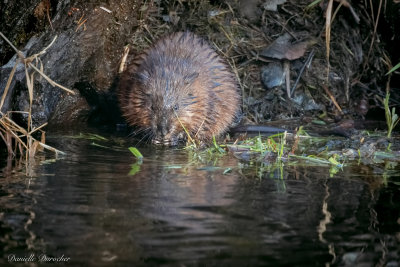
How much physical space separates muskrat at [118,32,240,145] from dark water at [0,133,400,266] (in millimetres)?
1284

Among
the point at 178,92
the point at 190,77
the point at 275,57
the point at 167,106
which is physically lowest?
the point at 167,106

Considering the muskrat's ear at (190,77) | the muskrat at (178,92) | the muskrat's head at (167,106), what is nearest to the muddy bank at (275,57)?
the muskrat at (178,92)

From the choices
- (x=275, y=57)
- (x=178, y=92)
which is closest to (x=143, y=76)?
(x=178, y=92)

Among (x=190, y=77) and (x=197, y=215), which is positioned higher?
(x=190, y=77)

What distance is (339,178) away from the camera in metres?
3.78

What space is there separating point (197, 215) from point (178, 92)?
271cm

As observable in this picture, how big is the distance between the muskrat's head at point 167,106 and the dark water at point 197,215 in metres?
1.15

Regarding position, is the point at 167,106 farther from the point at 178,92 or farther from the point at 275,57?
the point at 275,57

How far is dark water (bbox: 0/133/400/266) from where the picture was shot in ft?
7.55

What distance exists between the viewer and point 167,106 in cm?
534

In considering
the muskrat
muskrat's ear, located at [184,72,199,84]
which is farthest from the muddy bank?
muskrat's ear, located at [184,72,199,84]

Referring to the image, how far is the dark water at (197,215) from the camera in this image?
2.30 m

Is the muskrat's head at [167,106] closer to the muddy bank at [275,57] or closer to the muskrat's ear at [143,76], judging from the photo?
the muskrat's ear at [143,76]

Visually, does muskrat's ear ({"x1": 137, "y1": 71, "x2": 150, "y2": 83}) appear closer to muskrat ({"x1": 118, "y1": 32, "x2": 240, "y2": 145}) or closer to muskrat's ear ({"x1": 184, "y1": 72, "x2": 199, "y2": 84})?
muskrat ({"x1": 118, "y1": 32, "x2": 240, "y2": 145})
